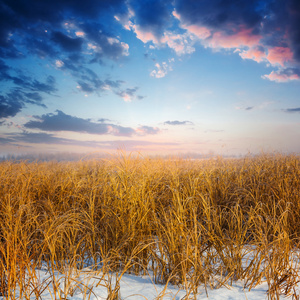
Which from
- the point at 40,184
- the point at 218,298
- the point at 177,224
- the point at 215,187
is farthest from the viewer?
the point at 40,184

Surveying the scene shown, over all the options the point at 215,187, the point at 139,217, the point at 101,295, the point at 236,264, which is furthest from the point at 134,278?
the point at 215,187

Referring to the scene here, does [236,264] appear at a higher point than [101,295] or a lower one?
higher

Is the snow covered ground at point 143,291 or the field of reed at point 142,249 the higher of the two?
the field of reed at point 142,249

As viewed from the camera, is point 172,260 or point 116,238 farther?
point 116,238

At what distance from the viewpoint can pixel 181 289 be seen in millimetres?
2119

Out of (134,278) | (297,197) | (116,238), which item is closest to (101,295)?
(134,278)

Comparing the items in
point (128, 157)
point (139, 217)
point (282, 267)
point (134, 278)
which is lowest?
point (134, 278)

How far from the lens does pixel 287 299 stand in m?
2.01

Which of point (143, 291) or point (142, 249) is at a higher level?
point (142, 249)

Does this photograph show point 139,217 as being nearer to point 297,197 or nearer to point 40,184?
point 297,197

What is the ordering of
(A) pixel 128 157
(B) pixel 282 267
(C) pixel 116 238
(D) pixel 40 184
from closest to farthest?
1. (B) pixel 282 267
2. (C) pixel 116 238
3. (A) pixel 128 157
4. (D) pixel 40 184

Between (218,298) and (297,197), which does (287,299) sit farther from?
(297,197)

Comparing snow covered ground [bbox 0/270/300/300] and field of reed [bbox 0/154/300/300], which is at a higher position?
field of reed [bbox 0/154/300/300]

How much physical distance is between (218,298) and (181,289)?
1.13ft
